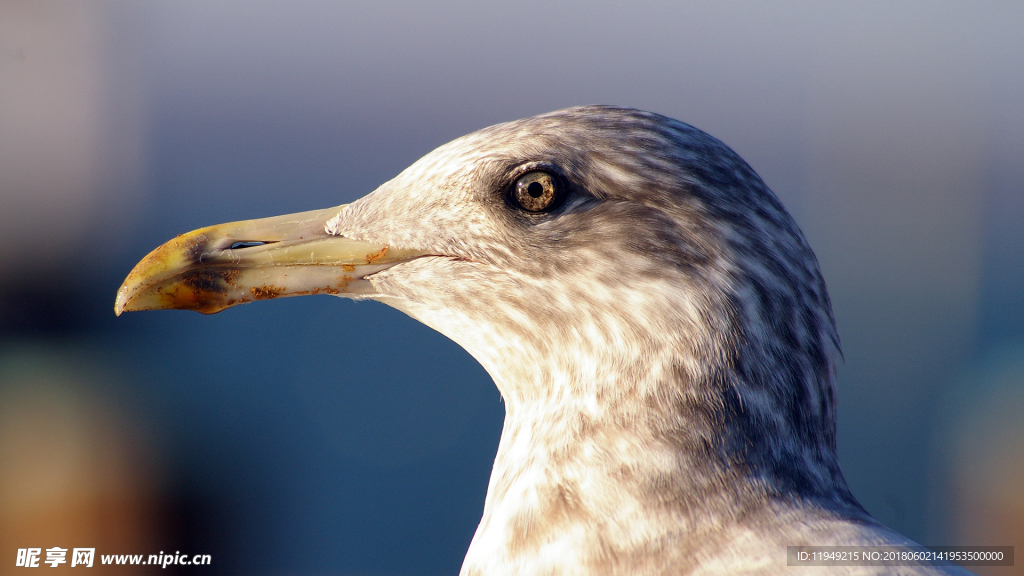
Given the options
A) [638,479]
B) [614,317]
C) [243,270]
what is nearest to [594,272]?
[614,317]

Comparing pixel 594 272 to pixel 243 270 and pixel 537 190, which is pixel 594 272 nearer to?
pixel 537 190

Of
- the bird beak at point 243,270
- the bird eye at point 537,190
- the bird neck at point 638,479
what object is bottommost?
the bird neck at point 638,479

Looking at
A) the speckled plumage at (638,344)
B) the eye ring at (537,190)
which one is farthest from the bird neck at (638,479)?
the eye ring at (537,190)

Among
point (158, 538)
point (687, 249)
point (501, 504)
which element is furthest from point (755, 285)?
point (158, 538)

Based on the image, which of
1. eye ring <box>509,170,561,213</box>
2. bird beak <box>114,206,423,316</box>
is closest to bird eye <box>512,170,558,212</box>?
eye ring <box>509,170,561,213</box>

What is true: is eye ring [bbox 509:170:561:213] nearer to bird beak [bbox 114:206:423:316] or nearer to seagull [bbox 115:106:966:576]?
seagull [bbox 115:106:966:576]

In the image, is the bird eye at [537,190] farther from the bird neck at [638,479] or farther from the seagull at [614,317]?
the bird neck at [638,479]

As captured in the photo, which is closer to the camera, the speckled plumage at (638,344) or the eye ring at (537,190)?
the speckled plumage at (638,344)

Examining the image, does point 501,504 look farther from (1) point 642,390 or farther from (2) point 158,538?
(2) point 158,538
